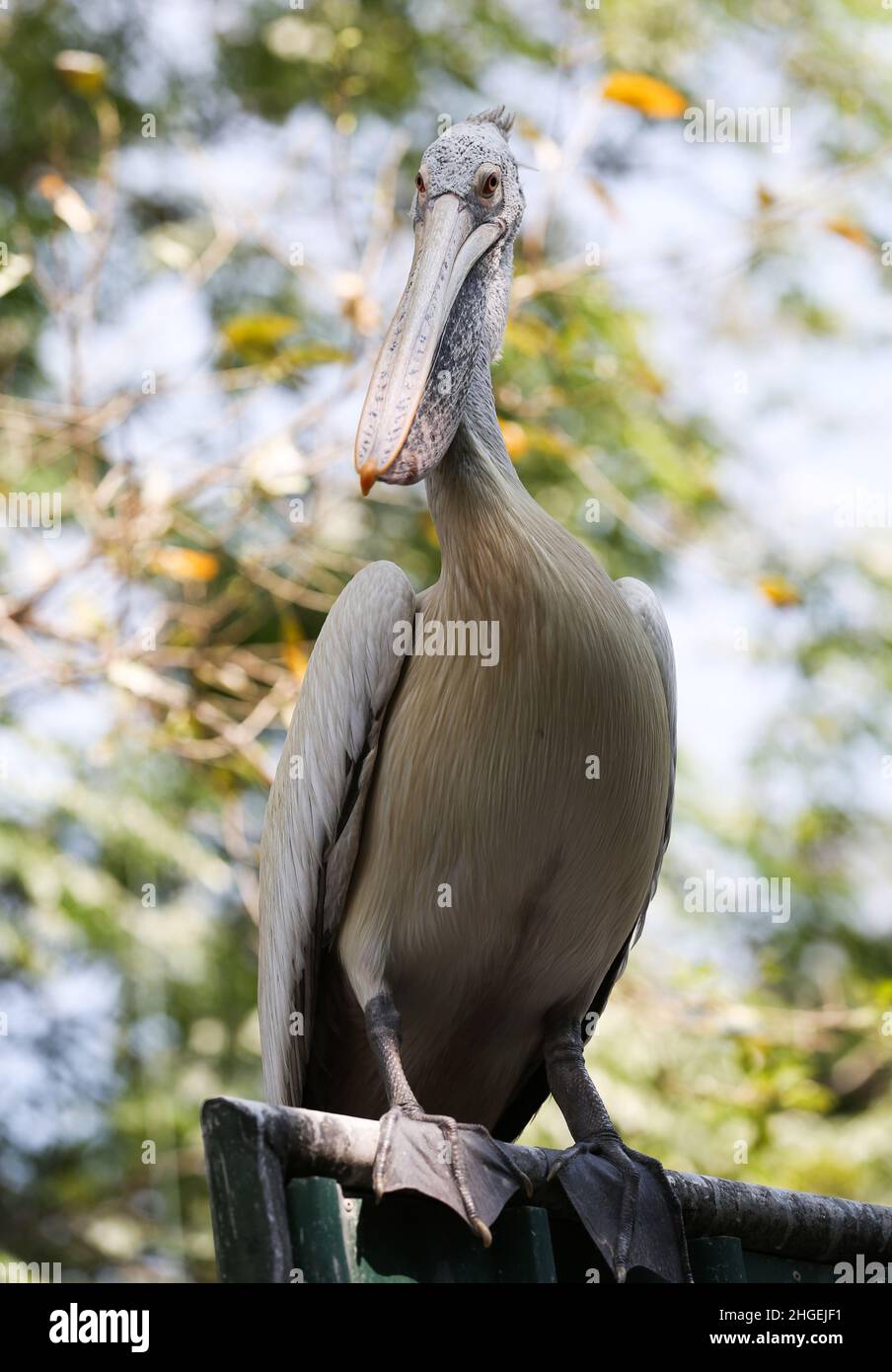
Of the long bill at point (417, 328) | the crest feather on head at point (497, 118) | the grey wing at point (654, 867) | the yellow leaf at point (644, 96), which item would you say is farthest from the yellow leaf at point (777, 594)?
the long bill at point (417, 328)

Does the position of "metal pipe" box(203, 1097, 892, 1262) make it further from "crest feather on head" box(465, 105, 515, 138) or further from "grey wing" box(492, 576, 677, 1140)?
"crest feather on head" box(465, 105, 515, 138)

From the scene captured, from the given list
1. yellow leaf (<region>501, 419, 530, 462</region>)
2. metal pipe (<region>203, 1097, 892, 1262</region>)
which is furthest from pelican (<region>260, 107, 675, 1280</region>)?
yellow leaf (<region>501, 419, 530, 462</region>)

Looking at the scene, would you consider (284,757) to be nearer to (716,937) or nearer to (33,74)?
(716,937)

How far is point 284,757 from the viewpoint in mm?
3400

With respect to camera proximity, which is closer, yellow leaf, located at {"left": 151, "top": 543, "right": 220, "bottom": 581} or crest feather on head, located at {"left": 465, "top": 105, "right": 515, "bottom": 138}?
crest feather on head, located at {"left": 465, "top": 105, "right": 515, "bottom": 138}

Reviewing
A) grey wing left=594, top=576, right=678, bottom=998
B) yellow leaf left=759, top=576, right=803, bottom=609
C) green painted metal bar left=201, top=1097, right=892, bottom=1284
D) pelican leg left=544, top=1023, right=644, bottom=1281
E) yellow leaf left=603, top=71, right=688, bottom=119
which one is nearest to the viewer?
green painted metal bar left=201, top=1097, right=892, bottom=1284

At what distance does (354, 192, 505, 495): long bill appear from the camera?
271cm

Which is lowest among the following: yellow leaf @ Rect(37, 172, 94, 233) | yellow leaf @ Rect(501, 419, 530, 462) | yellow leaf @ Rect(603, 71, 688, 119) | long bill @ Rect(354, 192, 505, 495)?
long bill @ Rect(354, 192, 505, 495)

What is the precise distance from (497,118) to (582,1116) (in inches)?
85.2

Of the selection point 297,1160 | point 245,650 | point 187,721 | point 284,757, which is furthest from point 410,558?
point 297,1160

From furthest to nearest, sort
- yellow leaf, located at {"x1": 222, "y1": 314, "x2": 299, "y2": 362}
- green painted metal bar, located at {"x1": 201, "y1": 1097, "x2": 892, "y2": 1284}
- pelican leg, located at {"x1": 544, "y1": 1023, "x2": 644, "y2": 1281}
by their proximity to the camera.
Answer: yellow leaf, located at {"x1": 222, "y1": 314, "x2": 299, "y2": 362} → pelican leg, located at {"x1": 544, "y1": 1023, "x2": 644, "y2": 1281} → green painted metal bar, located at {"x1": 201, "y1": 1097, "x2": 892, "y2": 1284}

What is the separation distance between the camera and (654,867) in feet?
10.7

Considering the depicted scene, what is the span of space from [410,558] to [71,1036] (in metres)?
2.93

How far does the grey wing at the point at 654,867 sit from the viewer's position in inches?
132
